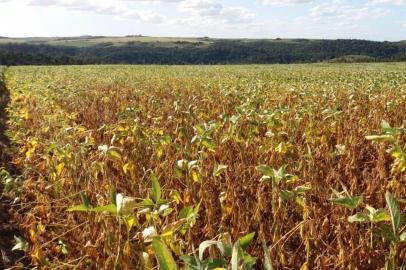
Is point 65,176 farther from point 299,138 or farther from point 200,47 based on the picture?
point 200,47

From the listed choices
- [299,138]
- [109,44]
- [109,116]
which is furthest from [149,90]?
[109,44]

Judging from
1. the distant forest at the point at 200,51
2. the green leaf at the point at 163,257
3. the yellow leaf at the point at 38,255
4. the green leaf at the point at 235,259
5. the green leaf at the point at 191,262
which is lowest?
the distant forest at the point at 200,51

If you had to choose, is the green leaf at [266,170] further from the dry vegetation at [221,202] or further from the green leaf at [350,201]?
the green leaf at [350,201]

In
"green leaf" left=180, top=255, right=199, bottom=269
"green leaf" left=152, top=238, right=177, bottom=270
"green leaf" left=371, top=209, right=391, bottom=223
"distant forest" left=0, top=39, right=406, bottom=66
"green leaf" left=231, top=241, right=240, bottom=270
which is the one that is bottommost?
"distant forest" left=0, top=39, right=406, bottom=66

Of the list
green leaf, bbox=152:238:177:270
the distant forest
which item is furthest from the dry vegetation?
the distant forest

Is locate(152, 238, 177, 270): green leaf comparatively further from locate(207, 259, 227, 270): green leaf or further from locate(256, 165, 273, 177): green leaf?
locate(256, 165, 273, 177): green leaf

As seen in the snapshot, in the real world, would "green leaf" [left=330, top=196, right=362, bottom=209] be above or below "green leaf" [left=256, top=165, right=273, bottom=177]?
above

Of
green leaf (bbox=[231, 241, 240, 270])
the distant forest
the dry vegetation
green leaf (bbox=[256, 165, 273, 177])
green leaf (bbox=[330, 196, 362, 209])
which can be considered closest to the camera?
green leaf (bbox=[231, 241, 240, 270])

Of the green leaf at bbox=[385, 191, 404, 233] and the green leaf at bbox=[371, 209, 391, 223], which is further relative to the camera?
the green leaf at bbox=[371, 209, 391, 223]

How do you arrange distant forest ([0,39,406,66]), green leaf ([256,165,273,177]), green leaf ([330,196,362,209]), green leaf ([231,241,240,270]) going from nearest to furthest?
green leaf ([231,241,240,270]) < green leaf ([330,196,362,209]) < green leaf ([256,165,273,177]) < distant forest ([0,39,406,66])

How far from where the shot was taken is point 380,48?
110 meters

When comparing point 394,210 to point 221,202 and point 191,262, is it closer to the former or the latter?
point 191,262

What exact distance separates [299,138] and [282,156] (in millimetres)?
1009

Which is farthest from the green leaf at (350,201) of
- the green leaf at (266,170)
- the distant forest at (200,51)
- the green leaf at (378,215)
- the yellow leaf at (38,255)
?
the distant forest at (200,51)
